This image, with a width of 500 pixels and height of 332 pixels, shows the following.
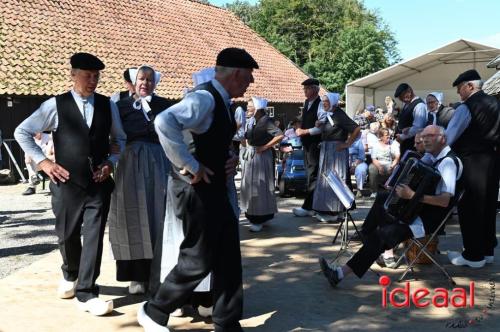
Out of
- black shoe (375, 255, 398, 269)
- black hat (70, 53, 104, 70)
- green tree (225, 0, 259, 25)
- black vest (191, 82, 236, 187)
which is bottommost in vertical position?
black shoe (375, 255, 398, 269)

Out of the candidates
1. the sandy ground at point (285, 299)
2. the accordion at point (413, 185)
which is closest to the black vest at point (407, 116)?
the sandy ground at point (285, 299)

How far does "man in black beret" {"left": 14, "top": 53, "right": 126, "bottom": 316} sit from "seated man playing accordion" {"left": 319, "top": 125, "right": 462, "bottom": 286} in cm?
208

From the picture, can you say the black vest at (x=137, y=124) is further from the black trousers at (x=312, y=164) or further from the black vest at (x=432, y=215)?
the black trousers at (x=312, y=164)

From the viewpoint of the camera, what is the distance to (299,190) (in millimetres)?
11602

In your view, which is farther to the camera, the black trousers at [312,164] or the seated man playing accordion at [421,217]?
the black trousers at [312,164]

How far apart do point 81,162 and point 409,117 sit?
5.23 metres

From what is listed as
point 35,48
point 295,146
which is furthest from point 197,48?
point 295,146

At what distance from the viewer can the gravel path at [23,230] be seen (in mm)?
6465

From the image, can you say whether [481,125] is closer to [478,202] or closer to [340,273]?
[478,202]

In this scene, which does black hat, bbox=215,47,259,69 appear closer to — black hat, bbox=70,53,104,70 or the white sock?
black hat, bbox=70,53,104,70

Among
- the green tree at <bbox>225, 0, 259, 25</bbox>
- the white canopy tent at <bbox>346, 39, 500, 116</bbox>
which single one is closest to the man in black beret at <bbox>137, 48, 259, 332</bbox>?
the white canopy tent at <bbox>346, 39, 500, 116</bbox>

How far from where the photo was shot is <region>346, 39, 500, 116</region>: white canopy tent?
19.4m

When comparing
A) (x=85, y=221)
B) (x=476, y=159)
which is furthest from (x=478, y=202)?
(x=85, y=221)

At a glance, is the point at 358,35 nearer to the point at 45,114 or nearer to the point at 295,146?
the point at 295,146
